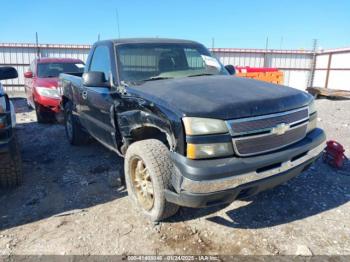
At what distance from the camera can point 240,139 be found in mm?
2482

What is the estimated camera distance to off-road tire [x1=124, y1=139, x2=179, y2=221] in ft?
8.95

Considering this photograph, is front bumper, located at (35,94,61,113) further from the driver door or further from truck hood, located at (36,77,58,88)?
the driver door

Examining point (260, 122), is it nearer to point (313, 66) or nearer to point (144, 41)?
point (144, 41)

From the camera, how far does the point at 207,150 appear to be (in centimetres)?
244

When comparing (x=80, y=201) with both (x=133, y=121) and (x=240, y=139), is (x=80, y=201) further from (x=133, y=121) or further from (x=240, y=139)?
(x=240, y=139)

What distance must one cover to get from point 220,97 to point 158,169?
87cm

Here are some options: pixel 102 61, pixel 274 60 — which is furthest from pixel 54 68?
pixel 274 60

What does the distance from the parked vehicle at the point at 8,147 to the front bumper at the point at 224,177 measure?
81.8 inches

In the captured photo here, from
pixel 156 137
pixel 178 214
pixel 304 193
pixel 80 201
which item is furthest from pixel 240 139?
pixel 80 201

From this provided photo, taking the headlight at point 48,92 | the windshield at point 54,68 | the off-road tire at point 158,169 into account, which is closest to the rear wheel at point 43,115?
the headlight at point 48,92

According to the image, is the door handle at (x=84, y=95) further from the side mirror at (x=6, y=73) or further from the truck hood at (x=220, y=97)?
the truck hood at (x=220, y=97)

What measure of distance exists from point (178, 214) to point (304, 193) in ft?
5.34

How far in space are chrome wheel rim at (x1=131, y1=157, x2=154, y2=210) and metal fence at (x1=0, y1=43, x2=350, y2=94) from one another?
50.6ft

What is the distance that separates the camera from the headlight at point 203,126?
2.43 m
